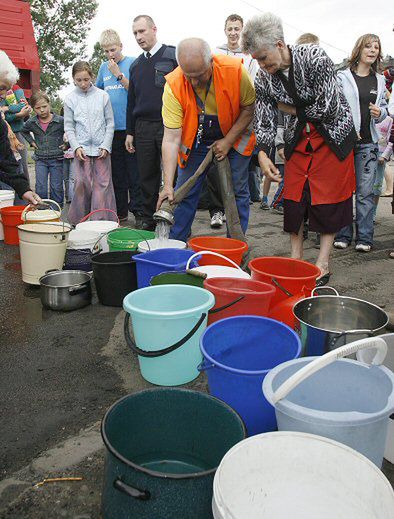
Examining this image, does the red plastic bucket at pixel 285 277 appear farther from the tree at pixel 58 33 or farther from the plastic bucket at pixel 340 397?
the tree at pixel 58 33

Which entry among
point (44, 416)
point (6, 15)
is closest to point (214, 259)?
point (44, 416)

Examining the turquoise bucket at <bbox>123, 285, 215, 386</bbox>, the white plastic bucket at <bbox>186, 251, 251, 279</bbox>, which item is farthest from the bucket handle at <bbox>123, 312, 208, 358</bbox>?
the white plastic bucket at <bbox>186, 251, 251, 279</bbox>

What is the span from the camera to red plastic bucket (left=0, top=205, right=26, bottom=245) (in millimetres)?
4645

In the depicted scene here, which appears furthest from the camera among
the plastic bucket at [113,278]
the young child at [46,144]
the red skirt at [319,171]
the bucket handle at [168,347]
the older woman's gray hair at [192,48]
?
the young child at [46,144]

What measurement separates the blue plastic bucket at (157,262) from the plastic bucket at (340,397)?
4.10ft

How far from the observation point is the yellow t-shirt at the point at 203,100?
A: 3.34m

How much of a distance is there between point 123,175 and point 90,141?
72cm

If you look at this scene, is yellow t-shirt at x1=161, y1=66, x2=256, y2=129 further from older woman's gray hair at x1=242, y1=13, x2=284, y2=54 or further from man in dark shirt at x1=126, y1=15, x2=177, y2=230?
man in dark shirt at x1=126, y1=15, x2=177, y2=230

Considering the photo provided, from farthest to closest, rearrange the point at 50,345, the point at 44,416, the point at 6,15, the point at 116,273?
the point at 6,15
the point at 116,273
the point at 50,345
the point at 44,416

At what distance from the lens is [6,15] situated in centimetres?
937

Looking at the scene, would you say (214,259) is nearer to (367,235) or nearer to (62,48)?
(367,235)

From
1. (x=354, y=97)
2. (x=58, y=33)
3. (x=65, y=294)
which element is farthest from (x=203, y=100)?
(x=58, y=33)

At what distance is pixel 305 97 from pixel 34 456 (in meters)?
2.67

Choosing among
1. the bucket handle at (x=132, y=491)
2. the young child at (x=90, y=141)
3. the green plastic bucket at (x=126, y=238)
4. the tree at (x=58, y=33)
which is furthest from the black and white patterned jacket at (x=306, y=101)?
the tree at (x=58, y=33)
